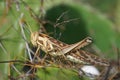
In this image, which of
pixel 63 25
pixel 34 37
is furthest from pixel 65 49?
pixel 63 25

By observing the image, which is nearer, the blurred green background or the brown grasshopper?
the brown grasshopper

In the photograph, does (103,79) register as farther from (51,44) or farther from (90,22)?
(90,22)

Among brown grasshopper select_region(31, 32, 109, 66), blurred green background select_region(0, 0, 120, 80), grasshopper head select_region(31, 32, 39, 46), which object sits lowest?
brown grasshopper select_region(31, 32, 109, 66)

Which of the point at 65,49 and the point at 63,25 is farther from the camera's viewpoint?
the point at 63,25

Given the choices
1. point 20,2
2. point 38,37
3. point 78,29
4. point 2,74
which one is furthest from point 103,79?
point 78,29

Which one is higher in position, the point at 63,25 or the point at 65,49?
the point at 63,25

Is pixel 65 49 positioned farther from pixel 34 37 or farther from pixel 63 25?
pixel 63 25

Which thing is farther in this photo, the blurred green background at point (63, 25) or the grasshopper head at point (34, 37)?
the blurred green background at point (63, 25)

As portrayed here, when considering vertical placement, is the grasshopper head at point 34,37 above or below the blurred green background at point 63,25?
below
